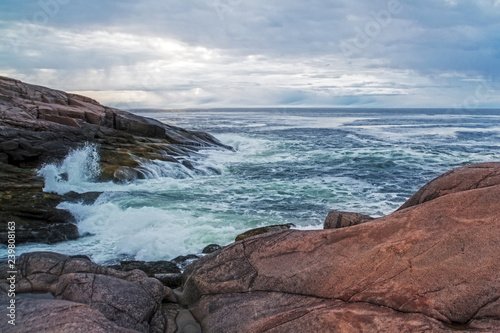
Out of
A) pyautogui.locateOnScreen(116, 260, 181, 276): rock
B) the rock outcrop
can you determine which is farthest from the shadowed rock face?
pyautogui.locateOnScreen(116, 260, 181, 276): rock

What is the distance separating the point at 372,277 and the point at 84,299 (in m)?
4.02

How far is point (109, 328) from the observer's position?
465 cm

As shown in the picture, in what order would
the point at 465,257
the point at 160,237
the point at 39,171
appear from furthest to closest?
1. the point at 39,171
2. the point at 160,237
3. the point at 465,257

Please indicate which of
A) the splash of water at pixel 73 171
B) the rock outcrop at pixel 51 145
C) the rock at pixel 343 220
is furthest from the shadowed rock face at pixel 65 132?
the rock at pixel 343 220

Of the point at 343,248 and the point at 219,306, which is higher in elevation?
the point at 343,248

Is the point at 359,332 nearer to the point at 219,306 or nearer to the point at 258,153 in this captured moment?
the point at 219,306

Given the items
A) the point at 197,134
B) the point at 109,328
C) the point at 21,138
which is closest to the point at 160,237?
the point at 109,328

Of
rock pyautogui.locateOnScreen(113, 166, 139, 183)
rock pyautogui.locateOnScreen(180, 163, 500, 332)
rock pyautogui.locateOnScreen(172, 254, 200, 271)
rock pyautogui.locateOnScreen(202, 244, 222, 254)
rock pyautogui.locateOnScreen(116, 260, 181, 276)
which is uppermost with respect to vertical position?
rock pyautogui.locateOnScreen(180, 163, 500, 332)

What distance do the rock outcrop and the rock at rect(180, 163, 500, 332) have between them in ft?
24.8

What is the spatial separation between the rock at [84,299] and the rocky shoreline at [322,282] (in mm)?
18

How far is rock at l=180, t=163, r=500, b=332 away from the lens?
4.68m

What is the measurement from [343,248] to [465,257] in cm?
160

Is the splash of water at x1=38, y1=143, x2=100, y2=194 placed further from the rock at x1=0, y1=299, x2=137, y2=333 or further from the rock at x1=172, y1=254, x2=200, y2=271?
the rock at x1=0, y1=299, x2=137, y2=333

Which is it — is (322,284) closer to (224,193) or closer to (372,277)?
(372,277)
